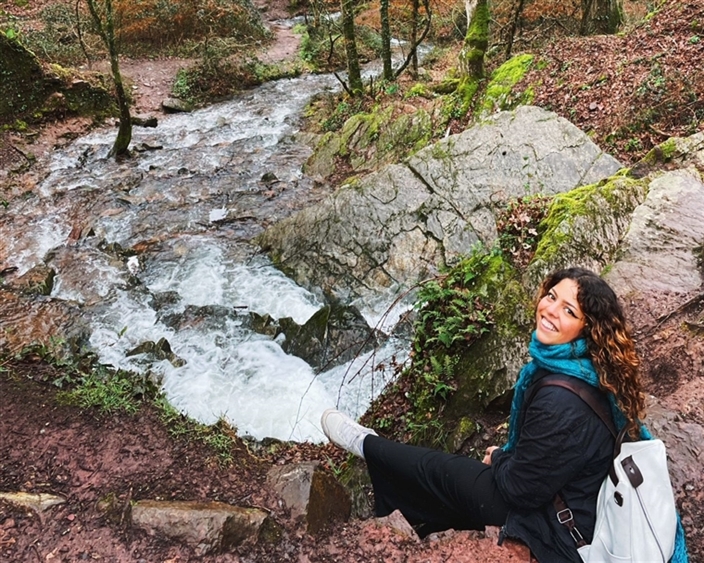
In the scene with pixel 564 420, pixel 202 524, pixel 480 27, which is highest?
pixel 480 27

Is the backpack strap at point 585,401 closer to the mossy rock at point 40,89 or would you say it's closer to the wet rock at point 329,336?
the wet rock at point 329,336

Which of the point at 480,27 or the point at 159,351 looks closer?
Answer: the point at 159,351

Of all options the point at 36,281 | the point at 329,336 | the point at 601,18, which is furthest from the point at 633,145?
the point at 36,281

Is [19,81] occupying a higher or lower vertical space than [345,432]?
higher

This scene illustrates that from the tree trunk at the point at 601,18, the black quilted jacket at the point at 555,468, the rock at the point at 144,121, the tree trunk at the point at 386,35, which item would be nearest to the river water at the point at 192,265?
the rock at the point at 144,121

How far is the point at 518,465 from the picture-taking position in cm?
262

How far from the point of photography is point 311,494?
3.76 metres

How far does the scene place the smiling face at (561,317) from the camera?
2576mm

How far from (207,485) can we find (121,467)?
0.79m

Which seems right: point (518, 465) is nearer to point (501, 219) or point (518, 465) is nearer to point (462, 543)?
point (462, 543)

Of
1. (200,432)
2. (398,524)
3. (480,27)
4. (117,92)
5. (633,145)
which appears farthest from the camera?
(117,92)

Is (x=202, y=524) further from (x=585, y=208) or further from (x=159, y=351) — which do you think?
(x=585, y=208)

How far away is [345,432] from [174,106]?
1631 centimetres

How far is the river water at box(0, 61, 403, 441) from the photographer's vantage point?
6051 mm
